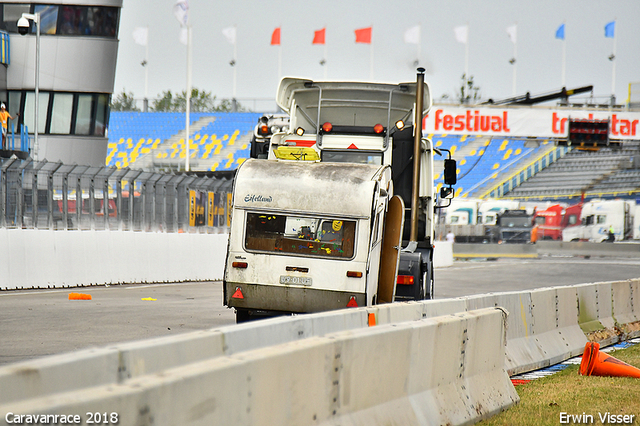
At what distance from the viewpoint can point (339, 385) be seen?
5.33 metres

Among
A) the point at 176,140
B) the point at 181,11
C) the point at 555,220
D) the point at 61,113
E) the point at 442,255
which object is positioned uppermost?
the point at 181,11

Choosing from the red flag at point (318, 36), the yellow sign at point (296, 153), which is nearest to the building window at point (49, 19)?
the red flag at point (318, 36)

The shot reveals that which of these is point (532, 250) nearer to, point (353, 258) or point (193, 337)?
point (353, 258)

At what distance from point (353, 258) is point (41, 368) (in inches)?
324

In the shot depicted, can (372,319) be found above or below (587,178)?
below

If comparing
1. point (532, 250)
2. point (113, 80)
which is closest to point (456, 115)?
A: point (532, 250)

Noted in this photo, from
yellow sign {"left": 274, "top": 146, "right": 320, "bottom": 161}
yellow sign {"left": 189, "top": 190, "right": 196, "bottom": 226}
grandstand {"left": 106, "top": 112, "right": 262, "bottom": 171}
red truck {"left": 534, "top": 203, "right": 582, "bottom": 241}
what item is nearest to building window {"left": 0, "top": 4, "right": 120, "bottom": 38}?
yellow sign {"left": 189, "top": 190, "right": 196, "bottom": 226}

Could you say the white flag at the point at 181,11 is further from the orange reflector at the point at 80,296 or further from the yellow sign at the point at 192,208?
the orange reflector at the point at 80,296

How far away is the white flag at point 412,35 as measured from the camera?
5759cm

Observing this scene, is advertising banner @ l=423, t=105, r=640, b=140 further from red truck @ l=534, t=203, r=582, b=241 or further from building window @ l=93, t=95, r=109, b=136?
building window @ l=93, t=95, r=109, b=136

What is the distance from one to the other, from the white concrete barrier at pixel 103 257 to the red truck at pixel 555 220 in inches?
1472

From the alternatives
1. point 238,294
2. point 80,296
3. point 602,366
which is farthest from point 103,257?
point 602,366

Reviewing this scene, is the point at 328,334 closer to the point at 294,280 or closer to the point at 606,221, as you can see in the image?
the point at 294,280

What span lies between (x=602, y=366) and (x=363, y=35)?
49.6 m
